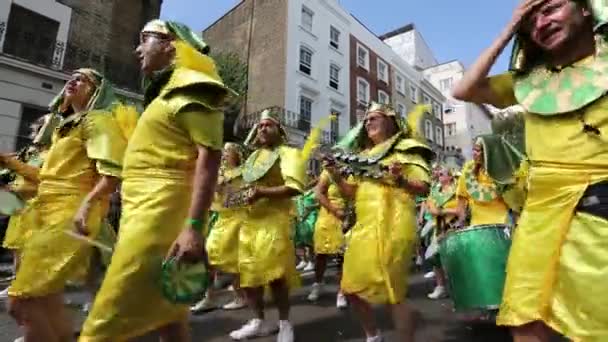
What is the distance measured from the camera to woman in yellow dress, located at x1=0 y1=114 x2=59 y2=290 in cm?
361

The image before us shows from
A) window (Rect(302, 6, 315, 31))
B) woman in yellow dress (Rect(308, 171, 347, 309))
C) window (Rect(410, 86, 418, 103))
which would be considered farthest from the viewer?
window (Rect(410, 86, 418, 103))

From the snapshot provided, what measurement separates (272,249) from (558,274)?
9.07 ft

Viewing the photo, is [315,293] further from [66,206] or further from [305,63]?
[305,63]

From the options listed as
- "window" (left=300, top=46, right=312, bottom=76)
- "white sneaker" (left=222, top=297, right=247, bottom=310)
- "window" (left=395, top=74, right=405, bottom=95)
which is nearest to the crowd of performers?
"white sneaker" (left=222, top=297, right=247, bottom=310)

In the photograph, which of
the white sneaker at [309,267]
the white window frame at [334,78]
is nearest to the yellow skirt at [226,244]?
the white sneaker at [309,267]

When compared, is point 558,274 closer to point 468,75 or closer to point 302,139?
point 468,75

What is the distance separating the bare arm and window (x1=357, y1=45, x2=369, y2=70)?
26162 millimetres

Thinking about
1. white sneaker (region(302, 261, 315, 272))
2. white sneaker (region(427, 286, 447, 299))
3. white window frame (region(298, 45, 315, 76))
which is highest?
white window frame (region(298, 45, 315, 76))

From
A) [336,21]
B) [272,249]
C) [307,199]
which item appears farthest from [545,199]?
[336,21]

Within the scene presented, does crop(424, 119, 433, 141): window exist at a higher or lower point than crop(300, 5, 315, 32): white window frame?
lower

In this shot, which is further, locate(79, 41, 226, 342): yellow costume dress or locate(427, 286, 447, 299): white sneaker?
locate(427, 286, 447, 299): white sneaker

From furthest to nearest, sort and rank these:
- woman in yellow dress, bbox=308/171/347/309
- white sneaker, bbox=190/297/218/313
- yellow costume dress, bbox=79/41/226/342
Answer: woman in yellow dress, bbox=308/171/347/309, white sneaker, bbox=190/297/218/313, yellow costume dress, bbox=79/41/226/342

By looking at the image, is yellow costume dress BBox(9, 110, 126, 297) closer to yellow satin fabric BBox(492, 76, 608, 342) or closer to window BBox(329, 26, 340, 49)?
yellow satin fabric BBox(492, 76, 608, 342)

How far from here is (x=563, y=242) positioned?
5.46 ft
